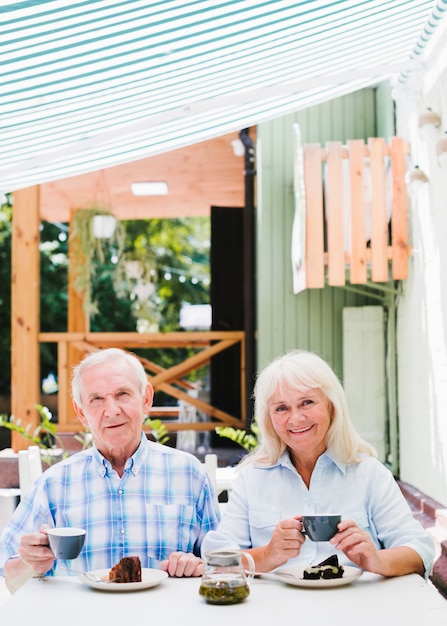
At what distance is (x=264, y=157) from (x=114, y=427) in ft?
14.8

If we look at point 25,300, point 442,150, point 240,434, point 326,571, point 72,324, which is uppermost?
point 442,150

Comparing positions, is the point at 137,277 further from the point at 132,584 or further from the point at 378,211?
the point at 132,584

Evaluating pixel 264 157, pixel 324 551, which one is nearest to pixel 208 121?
pixel 264 157

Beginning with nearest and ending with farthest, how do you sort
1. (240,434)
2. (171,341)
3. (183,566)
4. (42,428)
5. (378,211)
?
(183,566) → (378,211) → (240,434) → (42,428) → (171,341)

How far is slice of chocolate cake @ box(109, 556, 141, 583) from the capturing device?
2.07 m

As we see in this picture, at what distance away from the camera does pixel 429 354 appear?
4.88 metres

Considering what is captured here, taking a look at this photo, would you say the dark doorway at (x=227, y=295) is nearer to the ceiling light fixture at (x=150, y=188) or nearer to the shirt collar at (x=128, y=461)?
the ceiling light fixture at (x=150, y=188)

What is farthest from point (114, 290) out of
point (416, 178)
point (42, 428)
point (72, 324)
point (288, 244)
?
point (416, 178)

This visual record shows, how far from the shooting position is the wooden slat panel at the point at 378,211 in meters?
5.32

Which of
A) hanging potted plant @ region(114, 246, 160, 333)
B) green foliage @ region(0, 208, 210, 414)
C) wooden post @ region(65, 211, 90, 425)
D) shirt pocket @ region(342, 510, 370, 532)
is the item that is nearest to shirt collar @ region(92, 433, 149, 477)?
shirt pocket @ region(342, 510, 370, 532)

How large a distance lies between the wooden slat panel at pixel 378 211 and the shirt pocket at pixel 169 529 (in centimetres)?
305

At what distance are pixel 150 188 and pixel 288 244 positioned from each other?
2.86 metres

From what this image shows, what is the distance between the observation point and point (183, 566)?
225 centimetres

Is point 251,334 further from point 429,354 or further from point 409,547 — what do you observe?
point 409,547
